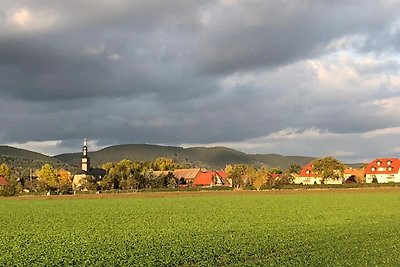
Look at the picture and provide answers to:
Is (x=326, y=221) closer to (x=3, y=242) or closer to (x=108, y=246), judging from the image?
(x=108, y=246)

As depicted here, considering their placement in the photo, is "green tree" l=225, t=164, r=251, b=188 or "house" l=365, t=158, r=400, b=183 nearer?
"green tree" l=225, t=164, r=251, b=188

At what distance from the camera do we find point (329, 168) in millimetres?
174750

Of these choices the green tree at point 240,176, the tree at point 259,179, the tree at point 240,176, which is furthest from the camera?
the tree at point 240,176

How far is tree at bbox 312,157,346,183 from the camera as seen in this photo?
17425 centimetres

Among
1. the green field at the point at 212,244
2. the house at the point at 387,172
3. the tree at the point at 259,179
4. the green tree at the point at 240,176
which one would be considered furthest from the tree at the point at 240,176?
the green field at the point at 212,244

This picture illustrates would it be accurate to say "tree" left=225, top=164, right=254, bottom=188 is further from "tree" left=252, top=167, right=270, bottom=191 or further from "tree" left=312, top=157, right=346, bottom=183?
"tree" left=312, top=157, right=346, bottom=183

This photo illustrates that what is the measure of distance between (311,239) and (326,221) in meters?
15.1

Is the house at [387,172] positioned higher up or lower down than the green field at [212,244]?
higher up

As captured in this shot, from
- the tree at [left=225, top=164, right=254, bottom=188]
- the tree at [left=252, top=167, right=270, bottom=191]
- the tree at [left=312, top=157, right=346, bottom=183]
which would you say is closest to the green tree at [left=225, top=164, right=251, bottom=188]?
the tree at [left=225, top=164, right=254, bottom=188]

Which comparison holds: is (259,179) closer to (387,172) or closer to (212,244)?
(387,172)

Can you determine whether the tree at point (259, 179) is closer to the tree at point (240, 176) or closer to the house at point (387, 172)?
the tree at point (240, 176)

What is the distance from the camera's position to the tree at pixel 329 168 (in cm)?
17425

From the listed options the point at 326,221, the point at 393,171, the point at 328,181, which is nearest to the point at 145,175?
the point at 328,181

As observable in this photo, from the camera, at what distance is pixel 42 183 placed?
183125 mm
